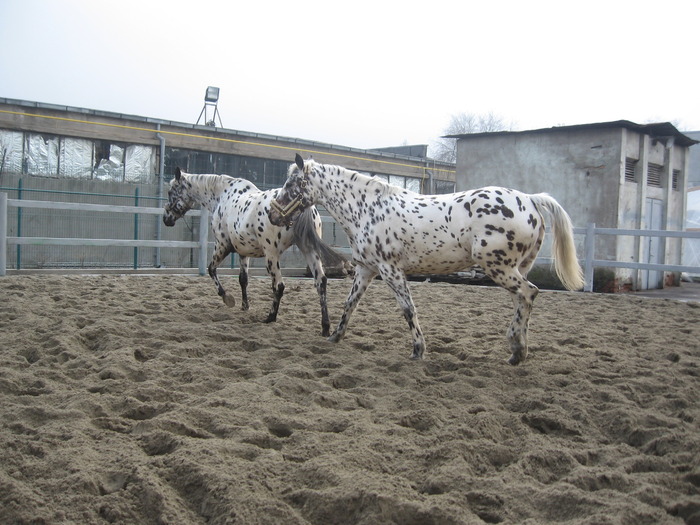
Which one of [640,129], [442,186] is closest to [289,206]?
[640,129]

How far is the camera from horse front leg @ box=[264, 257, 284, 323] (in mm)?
6520

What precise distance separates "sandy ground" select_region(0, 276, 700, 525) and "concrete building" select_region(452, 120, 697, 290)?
813 cm

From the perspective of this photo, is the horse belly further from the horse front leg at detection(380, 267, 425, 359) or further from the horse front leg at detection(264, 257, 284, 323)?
the horse front leg at detection(264, 257, 284, 323)

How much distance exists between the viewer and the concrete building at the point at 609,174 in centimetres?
1357

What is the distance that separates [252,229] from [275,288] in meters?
0.73

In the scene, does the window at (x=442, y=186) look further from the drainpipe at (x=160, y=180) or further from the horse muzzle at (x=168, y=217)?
the horse muzzle at (x=168, y=217)

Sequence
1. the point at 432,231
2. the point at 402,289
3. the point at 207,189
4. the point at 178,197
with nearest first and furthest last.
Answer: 1. the point at 432,231
2. the point at 402,289
3. the point at 207,189
4. the point at 178,197

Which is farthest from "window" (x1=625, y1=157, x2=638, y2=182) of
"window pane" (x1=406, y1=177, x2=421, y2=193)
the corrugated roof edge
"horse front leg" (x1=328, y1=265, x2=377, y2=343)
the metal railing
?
"horse front leg" (x1=328, y1=265, x2=377, y2=343)

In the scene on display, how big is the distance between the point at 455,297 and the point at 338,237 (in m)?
9.68

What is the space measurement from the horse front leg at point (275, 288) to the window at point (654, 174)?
11441 mm

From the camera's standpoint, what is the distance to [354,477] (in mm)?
2586

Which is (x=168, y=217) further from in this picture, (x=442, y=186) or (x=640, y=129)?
(x=442, y=186)

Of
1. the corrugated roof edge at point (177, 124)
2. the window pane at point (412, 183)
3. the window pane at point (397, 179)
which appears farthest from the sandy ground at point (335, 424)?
the window pane at point (412, 183)

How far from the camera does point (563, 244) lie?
5.25m
